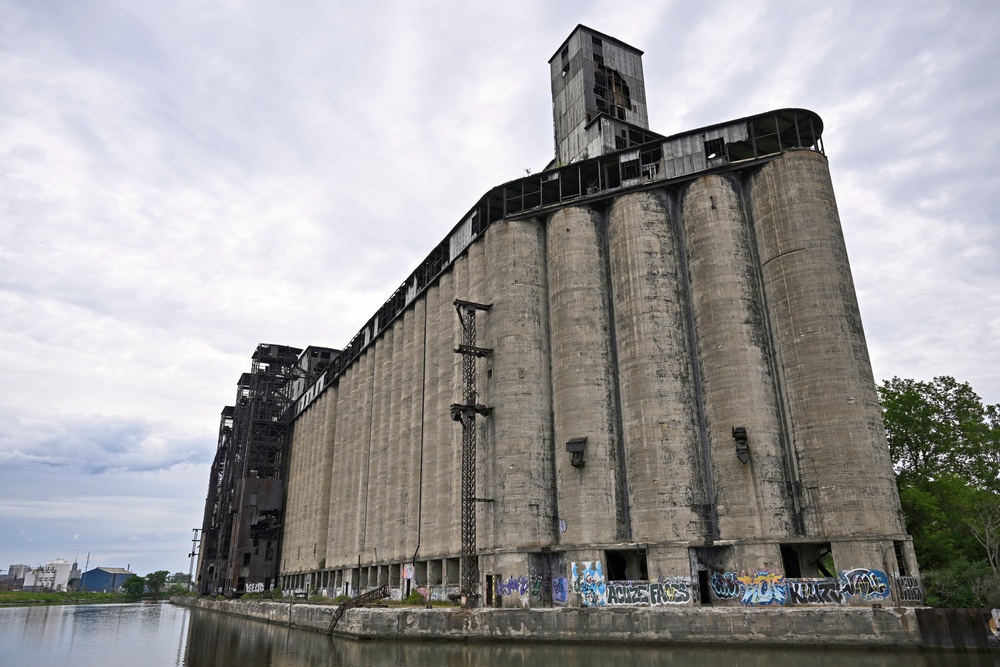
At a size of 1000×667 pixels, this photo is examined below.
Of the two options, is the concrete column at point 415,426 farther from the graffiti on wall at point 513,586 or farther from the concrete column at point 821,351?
the concrete column at point 821,351

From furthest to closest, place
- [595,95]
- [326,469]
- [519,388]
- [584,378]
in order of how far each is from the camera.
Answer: [326,469], [595,95], [519,388], [584,378]

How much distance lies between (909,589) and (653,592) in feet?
36.8

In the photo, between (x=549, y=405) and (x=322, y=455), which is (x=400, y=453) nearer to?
(x=549, y=405)

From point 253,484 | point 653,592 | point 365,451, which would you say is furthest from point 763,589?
point 253,484

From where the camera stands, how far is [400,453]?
189ft

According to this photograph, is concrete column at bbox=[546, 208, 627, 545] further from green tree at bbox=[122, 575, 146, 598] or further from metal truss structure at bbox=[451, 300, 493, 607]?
green tree at bbox=[122, 575, 146, 598]

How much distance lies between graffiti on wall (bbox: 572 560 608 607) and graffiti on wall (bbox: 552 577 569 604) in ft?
2.35

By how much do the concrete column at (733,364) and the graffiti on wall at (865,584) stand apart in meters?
3.25

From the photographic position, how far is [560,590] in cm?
3562

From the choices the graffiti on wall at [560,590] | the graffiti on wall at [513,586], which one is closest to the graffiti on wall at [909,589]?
the graffiti on wall at [560,590]

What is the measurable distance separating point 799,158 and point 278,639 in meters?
42.4

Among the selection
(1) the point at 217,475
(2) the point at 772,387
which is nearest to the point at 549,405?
(2) the point at 772,387

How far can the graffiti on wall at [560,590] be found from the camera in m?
35.2

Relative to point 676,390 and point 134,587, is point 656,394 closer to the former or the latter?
point 676,390
